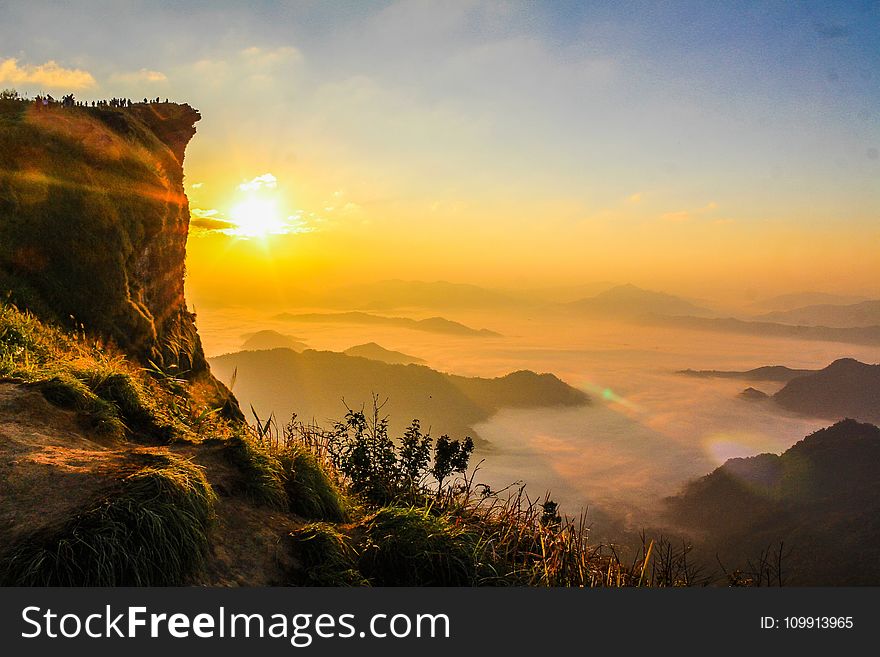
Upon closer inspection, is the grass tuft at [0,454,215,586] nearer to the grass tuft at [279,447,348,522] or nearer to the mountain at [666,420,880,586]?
the grass tuft at [279,447,348,522]

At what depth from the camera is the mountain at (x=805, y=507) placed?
Answer: 11531cm

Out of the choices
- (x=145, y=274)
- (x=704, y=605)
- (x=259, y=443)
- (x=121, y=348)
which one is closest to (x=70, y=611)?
(x=259, y=443)

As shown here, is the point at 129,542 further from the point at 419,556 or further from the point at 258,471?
the point at 419,556

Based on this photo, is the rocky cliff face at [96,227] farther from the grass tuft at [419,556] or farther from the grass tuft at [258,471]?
the grass tuft at [419,556]

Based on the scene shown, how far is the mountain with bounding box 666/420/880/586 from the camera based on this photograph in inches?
4540

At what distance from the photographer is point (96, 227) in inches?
670

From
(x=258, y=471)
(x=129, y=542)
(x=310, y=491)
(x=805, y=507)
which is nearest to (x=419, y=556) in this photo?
(x=310, y=491)

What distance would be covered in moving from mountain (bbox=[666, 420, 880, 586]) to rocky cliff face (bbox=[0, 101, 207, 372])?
411 feet

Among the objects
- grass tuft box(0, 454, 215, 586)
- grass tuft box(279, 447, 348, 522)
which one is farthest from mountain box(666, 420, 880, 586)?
grass tuft box(0, 454, 215, 586)

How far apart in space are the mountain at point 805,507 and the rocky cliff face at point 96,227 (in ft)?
411

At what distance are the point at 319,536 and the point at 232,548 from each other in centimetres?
89

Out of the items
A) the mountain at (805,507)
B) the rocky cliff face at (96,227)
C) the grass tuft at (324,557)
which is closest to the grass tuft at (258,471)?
the grass tuft at (324,557)

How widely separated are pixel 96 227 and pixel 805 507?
581ft

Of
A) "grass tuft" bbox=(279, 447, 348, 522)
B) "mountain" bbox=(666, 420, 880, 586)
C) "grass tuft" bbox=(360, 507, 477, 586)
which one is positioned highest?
"grass tuft" bbox=(279, 447, 348, 522)
